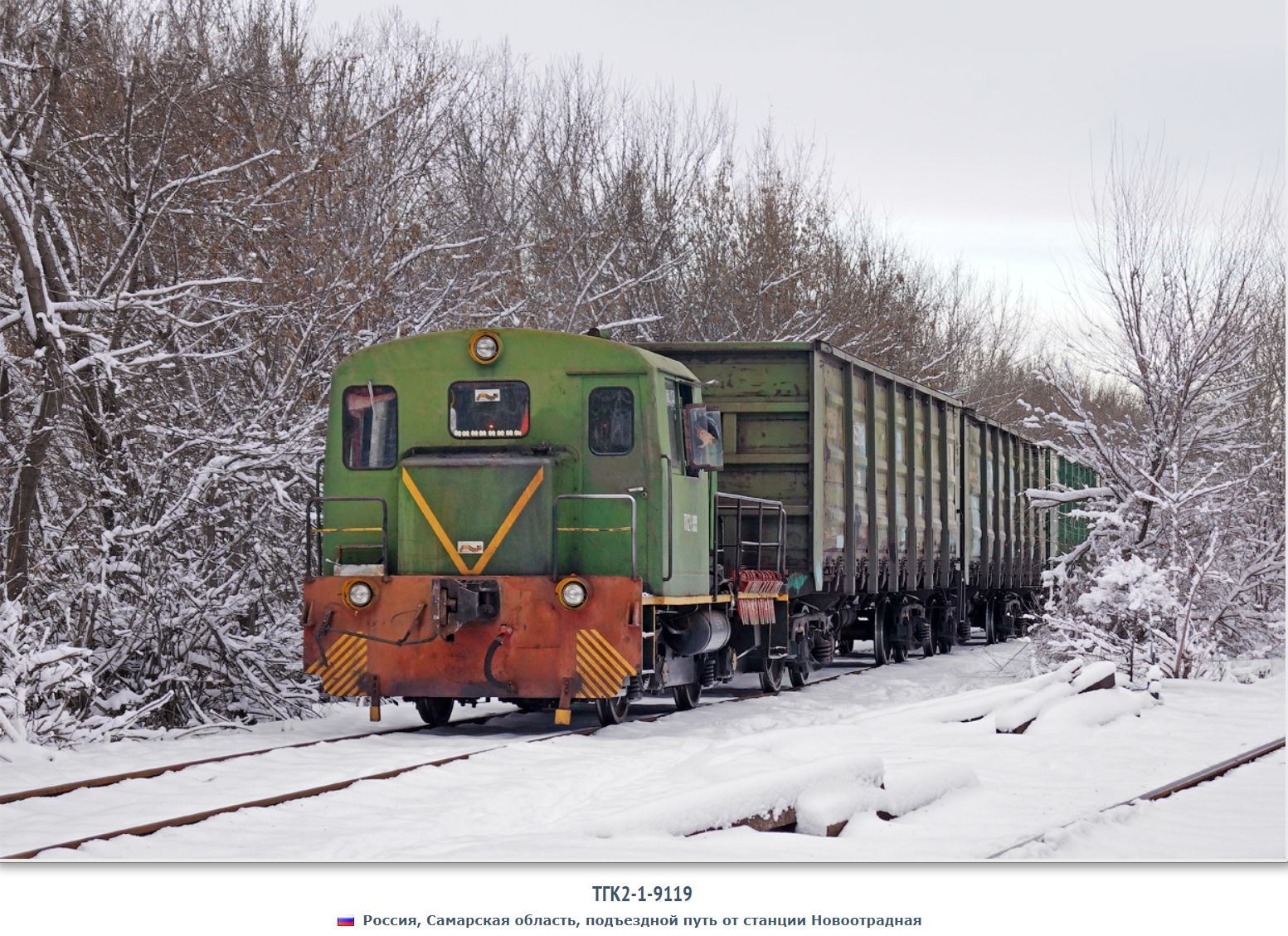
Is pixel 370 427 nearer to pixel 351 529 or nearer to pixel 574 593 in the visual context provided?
pixel 351 529

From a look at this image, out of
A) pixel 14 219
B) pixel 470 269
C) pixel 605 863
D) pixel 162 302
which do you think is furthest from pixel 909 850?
pixel 470 269

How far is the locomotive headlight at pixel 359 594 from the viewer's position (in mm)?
10180

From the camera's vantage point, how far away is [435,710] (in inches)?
440

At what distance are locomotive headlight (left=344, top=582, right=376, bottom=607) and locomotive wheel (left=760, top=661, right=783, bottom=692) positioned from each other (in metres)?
4.38

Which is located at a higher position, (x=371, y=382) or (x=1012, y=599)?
(x=371, y=382)

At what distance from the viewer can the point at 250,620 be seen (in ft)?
39.9

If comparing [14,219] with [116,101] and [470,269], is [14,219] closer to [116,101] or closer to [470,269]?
[116,101]

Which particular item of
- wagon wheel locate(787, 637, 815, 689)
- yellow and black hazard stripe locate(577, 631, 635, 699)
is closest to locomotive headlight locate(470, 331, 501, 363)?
yellow and black hazard stripe locate(577, 631, 635, 699)

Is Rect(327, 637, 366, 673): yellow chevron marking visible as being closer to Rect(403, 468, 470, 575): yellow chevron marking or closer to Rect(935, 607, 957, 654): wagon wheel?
Rect(403, 468, 470, 575): yellow chevron marking

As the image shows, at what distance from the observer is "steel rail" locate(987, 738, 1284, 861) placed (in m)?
6.20

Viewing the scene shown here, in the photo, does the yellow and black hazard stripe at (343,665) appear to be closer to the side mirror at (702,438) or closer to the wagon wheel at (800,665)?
the side mirror at (702,438)

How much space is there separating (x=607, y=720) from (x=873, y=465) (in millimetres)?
5411

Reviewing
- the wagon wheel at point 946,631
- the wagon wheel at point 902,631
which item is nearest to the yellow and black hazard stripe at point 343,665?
the wagon wheel at point 902,631

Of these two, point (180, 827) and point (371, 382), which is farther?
point (371, 382)
